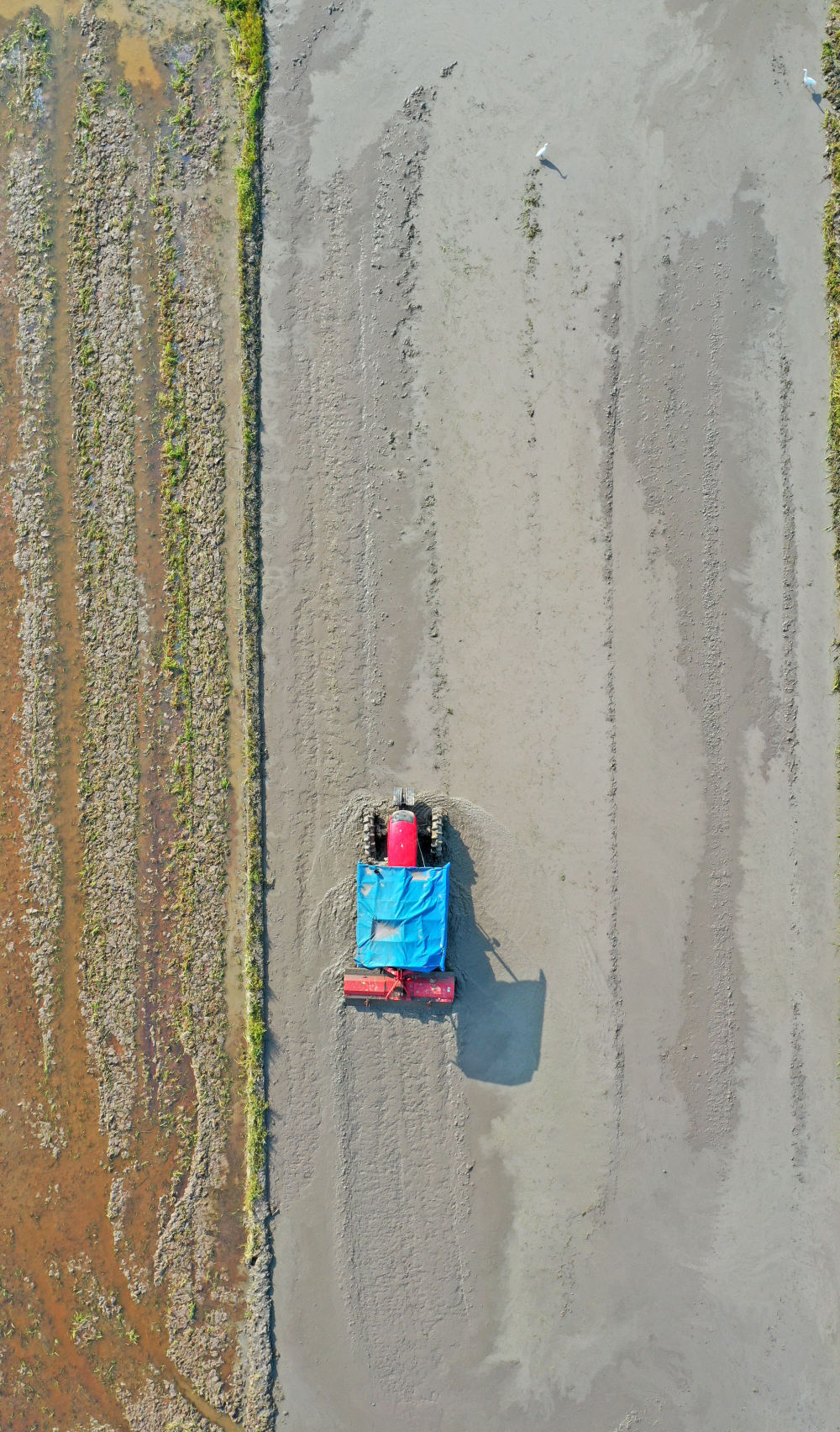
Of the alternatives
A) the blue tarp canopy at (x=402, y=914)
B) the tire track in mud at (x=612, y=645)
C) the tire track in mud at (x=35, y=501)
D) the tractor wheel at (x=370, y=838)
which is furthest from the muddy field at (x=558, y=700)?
the tire track in mud at (x=35, y=501)

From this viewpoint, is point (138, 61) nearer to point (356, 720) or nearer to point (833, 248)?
point (356, 720)

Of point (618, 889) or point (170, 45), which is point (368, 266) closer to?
point (170, 45)

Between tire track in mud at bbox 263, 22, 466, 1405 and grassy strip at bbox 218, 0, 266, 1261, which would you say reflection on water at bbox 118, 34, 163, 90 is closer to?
grassy strip at bbox 218, 0, 266, 1261

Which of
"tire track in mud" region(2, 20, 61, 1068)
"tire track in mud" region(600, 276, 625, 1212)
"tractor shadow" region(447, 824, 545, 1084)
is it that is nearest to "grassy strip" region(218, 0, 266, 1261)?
"tractor shadow" region(447, 824, 545, 1084)

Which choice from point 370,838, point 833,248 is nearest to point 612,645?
point 370,838

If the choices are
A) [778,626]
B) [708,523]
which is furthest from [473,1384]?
[708,523]

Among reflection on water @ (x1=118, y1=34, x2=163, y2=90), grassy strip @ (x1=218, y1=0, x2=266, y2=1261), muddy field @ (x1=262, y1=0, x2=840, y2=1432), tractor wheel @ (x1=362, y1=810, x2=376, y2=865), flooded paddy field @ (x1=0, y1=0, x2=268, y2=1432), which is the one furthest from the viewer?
reflection on water @ (x1=118, y1=34, x2=163, y2=90)
